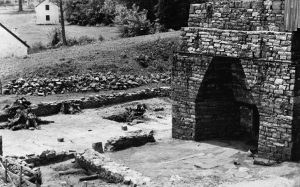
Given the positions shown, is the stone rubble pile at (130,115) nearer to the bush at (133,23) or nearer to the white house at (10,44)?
the bush at (133,23)

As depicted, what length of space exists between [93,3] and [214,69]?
4052 centimetres

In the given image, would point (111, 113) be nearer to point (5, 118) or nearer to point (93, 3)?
point (5, 118)

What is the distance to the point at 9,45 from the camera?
4325cm

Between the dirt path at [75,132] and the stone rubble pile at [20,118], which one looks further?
the stone rubble pile at [20,118]

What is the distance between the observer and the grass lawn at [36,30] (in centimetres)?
5088

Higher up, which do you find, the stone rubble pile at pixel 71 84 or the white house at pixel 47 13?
the white house at pixel 47 13

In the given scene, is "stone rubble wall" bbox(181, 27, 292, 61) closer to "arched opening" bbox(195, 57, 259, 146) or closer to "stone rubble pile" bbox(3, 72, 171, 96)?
"arched opening" bbox(195, 57, 259, 146)

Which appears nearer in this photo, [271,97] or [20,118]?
[271,97]

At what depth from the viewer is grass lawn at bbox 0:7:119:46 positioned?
50875mm

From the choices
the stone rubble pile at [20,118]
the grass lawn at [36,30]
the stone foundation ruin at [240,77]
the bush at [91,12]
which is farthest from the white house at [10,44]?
the stone foundation ruin at [240,77]

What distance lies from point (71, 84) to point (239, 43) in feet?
42.8

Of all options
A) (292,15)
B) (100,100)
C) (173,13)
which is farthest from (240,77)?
(173,13)

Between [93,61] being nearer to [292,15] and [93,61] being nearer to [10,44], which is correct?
[10,44]

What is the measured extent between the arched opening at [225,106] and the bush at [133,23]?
1033 inches
